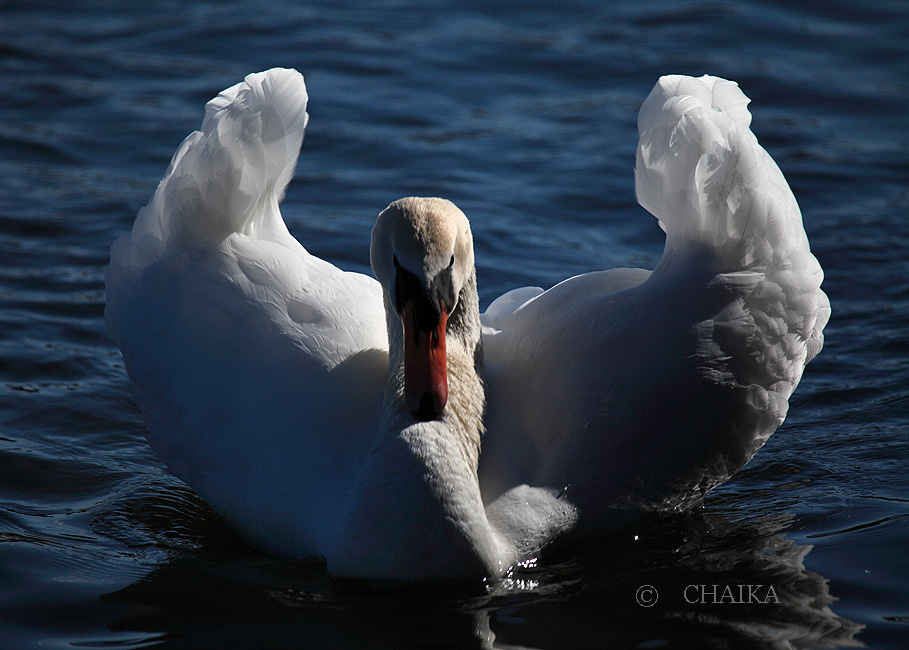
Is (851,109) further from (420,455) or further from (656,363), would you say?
(420,455)

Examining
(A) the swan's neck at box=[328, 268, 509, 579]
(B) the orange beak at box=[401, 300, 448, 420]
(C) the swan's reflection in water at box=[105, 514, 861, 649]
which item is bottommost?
(C) the swan's reflection in water at box=[105, 514, 861, 649]

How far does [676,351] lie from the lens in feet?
17.0

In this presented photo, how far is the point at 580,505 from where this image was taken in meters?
5.16

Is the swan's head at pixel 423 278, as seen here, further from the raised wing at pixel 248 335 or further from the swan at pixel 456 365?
the raised wing at pixel 248 335

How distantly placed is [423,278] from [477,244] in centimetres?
441

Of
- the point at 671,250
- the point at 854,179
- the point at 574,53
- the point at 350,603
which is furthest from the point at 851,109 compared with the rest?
the point at 350,603

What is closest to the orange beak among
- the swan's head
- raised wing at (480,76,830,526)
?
the swan's head

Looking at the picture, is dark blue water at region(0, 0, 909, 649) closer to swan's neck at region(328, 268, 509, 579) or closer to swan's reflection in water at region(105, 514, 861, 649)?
swan's reflection in water at region(105, 514, 861, 649)

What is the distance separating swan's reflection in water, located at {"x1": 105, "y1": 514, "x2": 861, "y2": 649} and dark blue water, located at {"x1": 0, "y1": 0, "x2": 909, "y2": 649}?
1 cm

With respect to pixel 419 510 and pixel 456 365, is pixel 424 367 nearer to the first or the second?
pixel 456 365

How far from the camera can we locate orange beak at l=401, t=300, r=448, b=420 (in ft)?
15.8

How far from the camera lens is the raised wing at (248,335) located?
524 cm

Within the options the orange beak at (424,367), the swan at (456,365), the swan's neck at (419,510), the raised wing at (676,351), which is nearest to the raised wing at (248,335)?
the swan at (456,365)

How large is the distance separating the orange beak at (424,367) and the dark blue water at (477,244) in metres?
0.76
